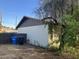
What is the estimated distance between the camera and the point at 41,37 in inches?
750

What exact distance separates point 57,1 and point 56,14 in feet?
4.32

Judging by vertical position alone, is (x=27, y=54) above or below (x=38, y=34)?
below

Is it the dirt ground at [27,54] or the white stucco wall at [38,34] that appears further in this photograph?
the white stucco wall at [38,34]

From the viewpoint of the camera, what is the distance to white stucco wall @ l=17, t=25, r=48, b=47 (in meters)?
18.1

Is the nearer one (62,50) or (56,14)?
(62,50)

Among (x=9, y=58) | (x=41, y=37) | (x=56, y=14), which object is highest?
(x=56, y=14)

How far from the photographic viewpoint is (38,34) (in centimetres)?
1989

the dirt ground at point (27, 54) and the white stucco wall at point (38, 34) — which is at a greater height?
the white stucco wall at point (38, 34)

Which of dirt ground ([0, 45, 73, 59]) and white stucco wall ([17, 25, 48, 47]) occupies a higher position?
white stucco wall ([17, 25, 48, 47])

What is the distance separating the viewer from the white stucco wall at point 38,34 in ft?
59.5

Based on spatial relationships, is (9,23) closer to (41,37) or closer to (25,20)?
(25,20)

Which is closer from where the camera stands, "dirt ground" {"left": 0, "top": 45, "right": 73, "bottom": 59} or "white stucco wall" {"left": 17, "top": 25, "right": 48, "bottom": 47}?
"dirt ground" {"left": 0, "top": 45, "right": 73, "bottom": 59}

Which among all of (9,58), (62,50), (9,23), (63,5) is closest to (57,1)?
(63,5)

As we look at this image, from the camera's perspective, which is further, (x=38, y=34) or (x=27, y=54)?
(x=38, y=34)
